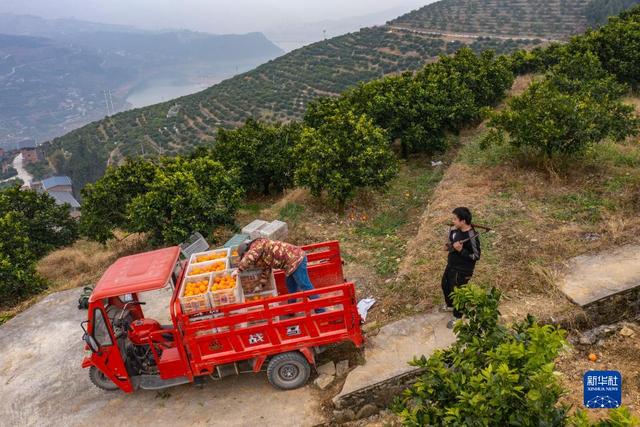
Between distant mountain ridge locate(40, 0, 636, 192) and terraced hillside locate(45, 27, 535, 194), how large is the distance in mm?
127

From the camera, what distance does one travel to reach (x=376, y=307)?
7746mm

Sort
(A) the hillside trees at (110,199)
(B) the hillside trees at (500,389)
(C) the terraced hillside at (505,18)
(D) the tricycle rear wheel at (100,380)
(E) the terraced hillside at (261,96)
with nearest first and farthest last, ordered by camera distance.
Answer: (B) the hillside trees at (500,389) → (D) the tricycle rear wheel at (100,380) → (A) the hillside trees at (110,199) → (E) the terraced hillside at (261,96) → (C) the terraced hillside at (505,18)

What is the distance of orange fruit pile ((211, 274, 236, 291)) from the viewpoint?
603 cm

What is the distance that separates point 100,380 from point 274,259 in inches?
127

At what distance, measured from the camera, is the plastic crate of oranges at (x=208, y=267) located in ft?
21.5

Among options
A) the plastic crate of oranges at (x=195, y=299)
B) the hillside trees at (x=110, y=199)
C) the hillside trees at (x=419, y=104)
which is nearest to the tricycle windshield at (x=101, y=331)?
the plastic crate of oranges at (x=195, y=299)

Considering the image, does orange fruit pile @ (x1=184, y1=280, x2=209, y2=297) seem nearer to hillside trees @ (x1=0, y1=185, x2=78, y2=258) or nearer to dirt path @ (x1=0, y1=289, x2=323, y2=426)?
dirt path @ (x1=0, y1=289, x2=323, y2=426)

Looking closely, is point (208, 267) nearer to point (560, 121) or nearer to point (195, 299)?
point (195, 299)

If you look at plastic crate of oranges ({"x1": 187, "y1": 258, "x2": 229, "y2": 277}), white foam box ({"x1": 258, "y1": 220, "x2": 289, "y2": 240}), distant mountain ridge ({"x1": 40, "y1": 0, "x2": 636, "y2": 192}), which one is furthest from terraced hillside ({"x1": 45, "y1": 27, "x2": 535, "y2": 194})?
plastic crate of oranges ({"x1": 187, "y1": 258, "x2": 229, "y2": 277})

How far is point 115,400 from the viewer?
6.59 meters

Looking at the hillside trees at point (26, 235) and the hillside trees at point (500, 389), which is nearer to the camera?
the hillside trees at point (500, 389)

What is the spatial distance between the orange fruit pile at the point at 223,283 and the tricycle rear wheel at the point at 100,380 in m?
2.31

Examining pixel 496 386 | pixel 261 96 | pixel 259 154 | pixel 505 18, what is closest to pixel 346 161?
pixel 259 154

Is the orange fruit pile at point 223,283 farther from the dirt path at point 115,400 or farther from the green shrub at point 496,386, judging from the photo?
the green shrub at point 496,386
